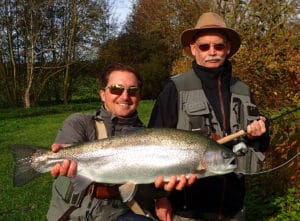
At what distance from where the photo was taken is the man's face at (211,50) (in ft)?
12.5

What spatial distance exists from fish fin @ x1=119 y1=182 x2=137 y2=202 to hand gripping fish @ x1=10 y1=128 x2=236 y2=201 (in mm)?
23

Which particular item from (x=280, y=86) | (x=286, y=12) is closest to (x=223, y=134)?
(x=280, y=86)

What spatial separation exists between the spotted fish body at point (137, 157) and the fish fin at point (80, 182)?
0.03 meters

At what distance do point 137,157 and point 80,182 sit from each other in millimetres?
419

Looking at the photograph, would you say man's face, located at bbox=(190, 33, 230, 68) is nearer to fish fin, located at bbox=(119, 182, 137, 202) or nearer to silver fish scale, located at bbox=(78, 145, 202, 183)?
silver fish scale, located at bbox=(78, 145, 202, 183)

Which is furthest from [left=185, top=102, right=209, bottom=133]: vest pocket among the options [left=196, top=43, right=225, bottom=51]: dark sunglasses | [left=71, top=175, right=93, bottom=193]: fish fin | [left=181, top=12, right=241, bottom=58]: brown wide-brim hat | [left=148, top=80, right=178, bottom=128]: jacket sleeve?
[left=71, top=175, right=93, bottom=193]: fish fin

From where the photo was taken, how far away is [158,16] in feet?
93.6

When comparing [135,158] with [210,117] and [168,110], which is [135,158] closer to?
[168,110]

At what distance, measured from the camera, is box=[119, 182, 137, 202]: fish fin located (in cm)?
315

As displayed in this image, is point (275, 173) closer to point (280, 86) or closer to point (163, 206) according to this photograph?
point (280, 86)

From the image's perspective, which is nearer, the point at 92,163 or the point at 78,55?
the point at 92,163

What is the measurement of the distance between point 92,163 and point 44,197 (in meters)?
5.92

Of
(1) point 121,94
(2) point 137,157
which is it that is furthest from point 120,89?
(2) point 137,157

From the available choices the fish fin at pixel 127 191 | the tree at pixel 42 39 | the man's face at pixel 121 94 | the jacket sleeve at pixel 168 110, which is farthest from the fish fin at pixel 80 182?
the tree at pixel 42 39
